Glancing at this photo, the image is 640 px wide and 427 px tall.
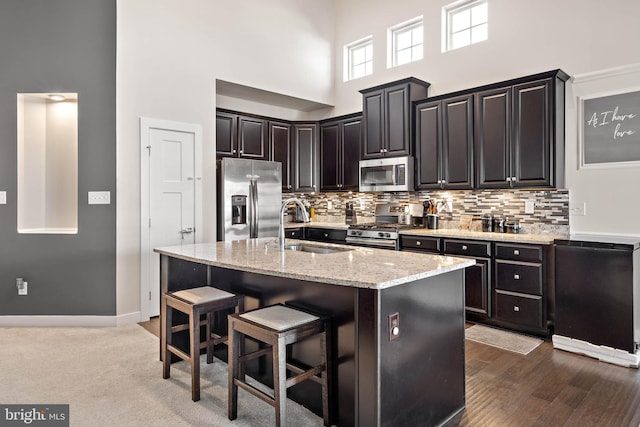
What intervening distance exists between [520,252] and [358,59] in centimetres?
409

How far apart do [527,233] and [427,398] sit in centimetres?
287

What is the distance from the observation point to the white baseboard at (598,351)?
3.06 m

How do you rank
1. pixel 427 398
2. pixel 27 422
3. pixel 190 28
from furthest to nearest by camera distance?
pixel 190 28 < pixel 27 422 < pixel 427 398

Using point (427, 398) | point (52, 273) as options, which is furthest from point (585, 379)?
point (52, 273)

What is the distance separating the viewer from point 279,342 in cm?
204

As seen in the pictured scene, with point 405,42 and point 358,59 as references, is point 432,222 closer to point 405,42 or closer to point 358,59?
point 405,42

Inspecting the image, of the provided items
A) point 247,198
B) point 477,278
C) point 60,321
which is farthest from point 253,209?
point 477,278

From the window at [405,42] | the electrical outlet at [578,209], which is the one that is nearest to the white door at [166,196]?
the window at [405,42]

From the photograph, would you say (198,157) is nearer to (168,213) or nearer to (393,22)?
(168,213)

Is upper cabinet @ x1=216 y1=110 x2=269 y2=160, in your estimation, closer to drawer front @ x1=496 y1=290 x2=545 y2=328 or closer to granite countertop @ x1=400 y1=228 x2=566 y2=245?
granite countertop @ x1=400 y1=228 x2=566 y2=245

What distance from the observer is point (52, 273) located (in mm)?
4137

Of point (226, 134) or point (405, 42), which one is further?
point (405, 42)

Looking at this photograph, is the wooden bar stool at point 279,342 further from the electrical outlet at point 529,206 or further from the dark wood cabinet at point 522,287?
the electrical outlet at point 529,206

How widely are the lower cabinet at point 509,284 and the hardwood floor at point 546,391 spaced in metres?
0.40
